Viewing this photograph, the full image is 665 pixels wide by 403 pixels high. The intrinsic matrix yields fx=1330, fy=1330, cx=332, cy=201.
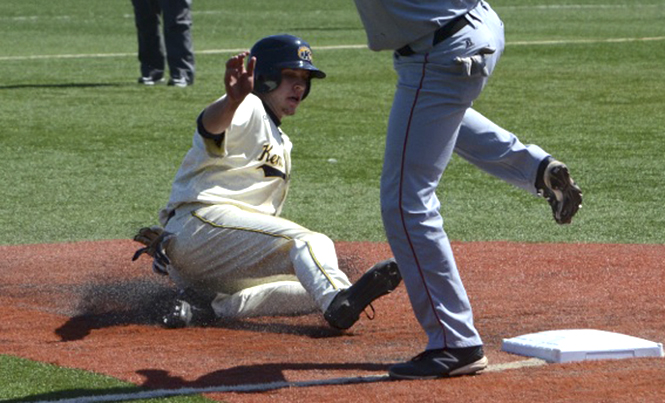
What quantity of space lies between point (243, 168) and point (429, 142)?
1.36 metres

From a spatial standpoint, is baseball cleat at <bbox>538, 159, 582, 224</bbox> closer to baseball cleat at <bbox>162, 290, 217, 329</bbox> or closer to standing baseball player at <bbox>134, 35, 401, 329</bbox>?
standing baseball player at <bbox>134, 35, 401, 329</bbox>

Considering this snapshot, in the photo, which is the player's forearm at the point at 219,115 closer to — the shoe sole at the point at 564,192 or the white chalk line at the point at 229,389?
the white chalk line at the point at 229,389

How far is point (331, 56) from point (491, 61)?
13.0 meters

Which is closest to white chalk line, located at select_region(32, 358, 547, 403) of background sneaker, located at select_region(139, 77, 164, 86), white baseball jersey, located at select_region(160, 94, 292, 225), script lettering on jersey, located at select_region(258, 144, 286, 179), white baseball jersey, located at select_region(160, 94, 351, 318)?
white baseball jersey, located at select_region(160, 94, 351, 318)

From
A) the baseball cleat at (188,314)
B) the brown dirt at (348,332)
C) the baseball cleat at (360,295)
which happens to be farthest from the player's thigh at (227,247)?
the baseball cleat at (360,295)

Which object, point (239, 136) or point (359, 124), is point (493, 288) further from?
point (359, 124)

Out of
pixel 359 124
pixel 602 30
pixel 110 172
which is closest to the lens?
pixel 110 172

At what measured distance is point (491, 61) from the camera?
4406mm

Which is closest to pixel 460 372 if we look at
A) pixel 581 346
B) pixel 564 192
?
pixel 581 346

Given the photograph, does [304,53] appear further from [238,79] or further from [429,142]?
[429,142]

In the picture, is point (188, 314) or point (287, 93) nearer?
point (188, 314)

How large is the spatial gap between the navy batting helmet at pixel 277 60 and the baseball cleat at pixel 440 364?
66.3 inches

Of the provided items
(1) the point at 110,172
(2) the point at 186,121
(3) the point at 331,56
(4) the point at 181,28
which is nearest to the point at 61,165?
(1) the point at 110,172

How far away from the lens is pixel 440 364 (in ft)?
14.1
